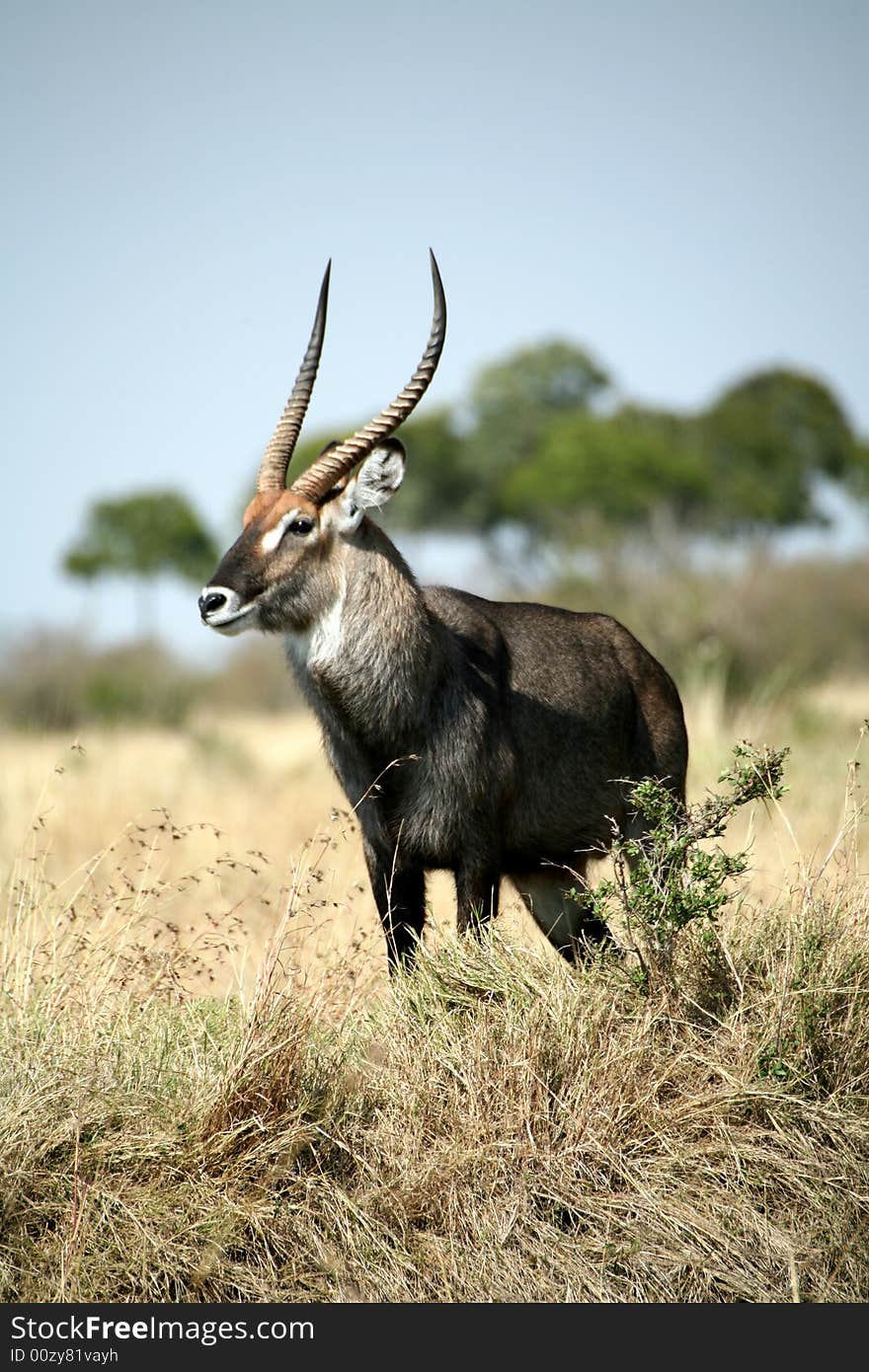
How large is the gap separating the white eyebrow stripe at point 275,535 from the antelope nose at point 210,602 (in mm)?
265

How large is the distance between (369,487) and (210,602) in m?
0.76

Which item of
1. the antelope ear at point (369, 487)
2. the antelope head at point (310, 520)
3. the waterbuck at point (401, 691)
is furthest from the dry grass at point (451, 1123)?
the antelope ear at point (369, 487)

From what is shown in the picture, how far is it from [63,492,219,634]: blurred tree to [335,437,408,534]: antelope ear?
3888cm

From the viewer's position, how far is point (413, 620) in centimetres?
531

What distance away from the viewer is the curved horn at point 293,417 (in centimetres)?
543

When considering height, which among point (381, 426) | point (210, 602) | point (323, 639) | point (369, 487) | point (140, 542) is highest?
point (140, 542)

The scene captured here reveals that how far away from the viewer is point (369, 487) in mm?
5336

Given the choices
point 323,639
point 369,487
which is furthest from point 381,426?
point 323,639

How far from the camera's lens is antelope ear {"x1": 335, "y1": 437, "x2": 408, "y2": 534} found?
5301 mm

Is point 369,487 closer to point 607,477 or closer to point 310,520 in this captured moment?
point 310,520

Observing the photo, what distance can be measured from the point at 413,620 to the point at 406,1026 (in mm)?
1470

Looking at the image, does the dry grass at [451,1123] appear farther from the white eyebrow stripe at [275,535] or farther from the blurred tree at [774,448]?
the blurred tree at [774,448]

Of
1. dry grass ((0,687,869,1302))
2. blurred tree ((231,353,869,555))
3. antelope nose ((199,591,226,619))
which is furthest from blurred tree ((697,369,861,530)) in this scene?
dry grass ((0,687,869,1302))

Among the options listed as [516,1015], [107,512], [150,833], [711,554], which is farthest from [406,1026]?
[107,512]
